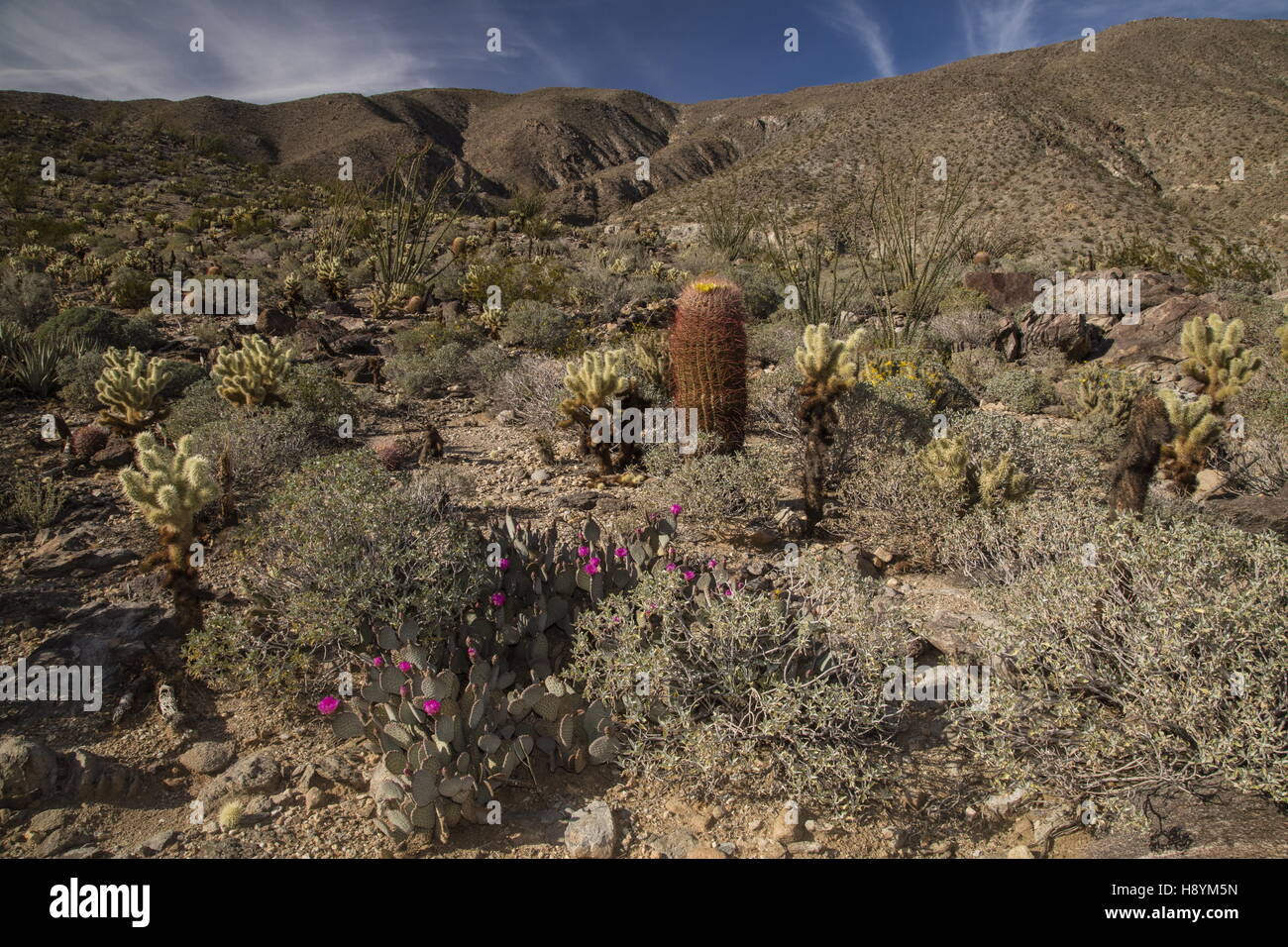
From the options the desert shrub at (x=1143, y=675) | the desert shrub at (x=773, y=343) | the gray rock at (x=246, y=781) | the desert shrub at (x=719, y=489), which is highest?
the desert shrub at (x=773, y=343)

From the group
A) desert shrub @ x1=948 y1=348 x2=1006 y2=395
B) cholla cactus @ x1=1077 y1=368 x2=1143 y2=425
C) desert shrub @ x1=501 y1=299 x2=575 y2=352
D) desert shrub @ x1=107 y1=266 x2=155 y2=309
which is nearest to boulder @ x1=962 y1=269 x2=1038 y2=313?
desert shrub @ x1=948 y1=348 x2=1006 y2=395

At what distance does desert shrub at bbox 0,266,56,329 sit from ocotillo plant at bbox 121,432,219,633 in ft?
30.7

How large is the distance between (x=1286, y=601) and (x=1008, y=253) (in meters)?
23.2

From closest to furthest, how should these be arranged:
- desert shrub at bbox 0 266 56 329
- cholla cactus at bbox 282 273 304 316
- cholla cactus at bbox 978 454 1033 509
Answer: cholla cactus at bbox 978 454 1033 509 < desert shrub at bbox 0 266 56 329 < cholla cactus at bbox 282 273 304 316

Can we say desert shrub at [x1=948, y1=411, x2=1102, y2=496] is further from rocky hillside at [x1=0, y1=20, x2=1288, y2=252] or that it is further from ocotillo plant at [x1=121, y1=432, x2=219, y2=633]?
rocky hillside at [x1=0, y1=20, x2=1288, y2=252]

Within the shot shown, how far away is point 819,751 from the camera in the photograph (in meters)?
2.87

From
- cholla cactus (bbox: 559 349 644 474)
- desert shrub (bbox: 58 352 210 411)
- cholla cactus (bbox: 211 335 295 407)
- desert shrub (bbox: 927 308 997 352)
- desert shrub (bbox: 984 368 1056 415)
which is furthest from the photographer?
desert shrub (bbox: 927 308 997 352)

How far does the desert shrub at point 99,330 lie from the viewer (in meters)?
8.98

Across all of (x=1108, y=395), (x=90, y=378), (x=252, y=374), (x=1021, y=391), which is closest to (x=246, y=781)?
(x=252, y=374)

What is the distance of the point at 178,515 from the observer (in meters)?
3.80

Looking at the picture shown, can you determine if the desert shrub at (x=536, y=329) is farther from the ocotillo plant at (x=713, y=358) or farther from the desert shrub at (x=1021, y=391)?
the desert shrub at (x=1021, y=391)

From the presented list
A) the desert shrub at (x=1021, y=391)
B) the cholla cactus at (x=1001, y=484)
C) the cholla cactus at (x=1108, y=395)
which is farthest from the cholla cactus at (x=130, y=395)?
the cholla cactus at (x=1108, y=395)

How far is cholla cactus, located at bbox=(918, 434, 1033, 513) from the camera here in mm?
5016

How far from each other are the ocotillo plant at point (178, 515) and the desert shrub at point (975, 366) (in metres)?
9.52
